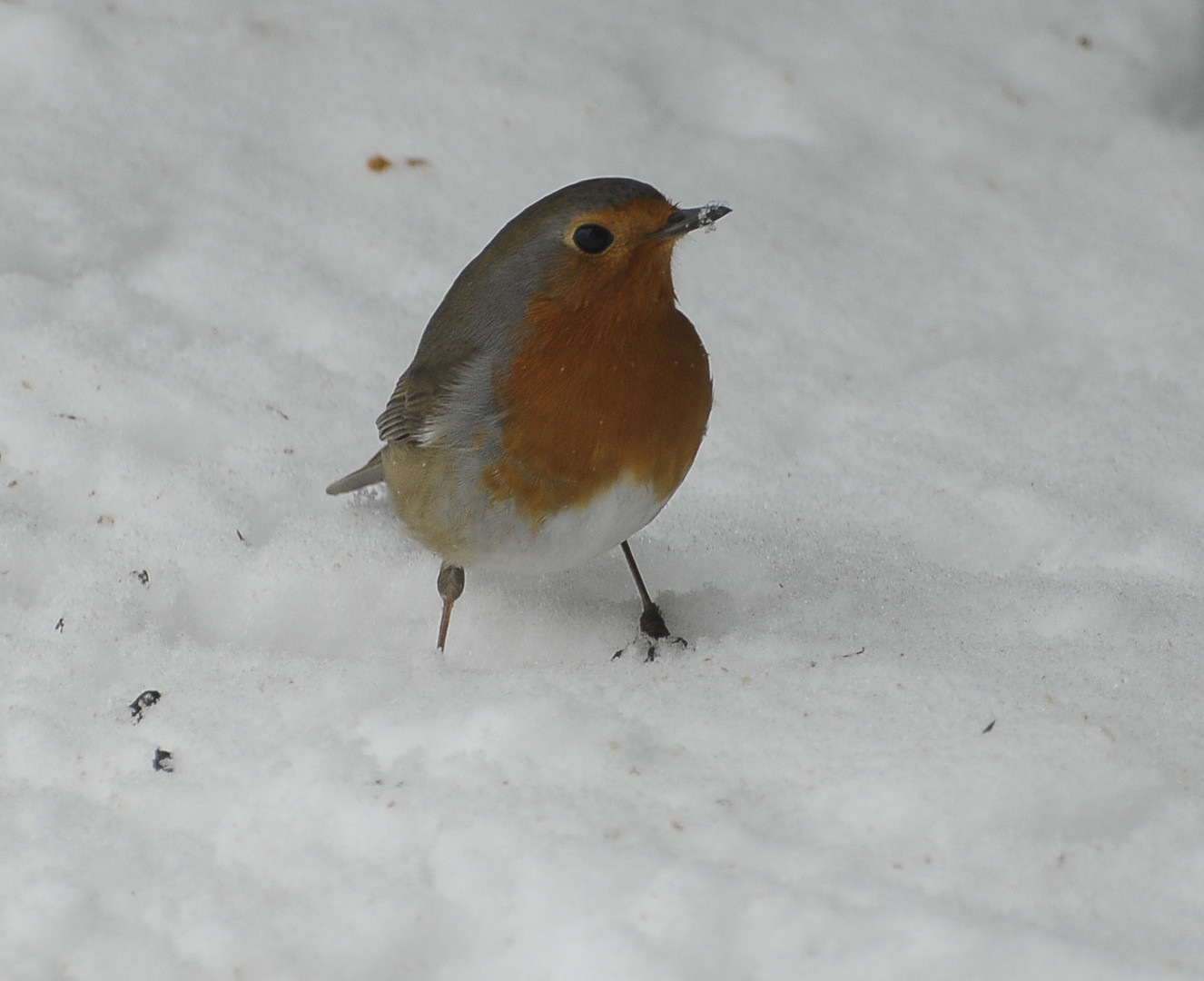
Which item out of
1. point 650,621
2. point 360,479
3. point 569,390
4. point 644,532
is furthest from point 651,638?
point 360,479

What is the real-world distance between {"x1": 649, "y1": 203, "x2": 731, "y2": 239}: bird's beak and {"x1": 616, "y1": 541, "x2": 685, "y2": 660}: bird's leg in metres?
0.82

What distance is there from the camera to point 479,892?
2.46m

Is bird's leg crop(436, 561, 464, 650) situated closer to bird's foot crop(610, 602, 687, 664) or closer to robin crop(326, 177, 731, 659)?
robin crop(326, 177, 731, 659)

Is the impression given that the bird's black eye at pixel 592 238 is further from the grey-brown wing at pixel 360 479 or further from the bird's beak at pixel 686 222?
the grey-brown wing at pixel 360 479

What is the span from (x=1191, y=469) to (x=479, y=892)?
259 centimetres

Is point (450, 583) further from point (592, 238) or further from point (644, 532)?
point (592, 238)

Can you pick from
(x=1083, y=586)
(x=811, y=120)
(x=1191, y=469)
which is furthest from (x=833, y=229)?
(x=1083, y=586)

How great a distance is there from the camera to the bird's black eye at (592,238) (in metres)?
3.05

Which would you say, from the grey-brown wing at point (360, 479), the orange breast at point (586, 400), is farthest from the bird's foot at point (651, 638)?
the grey-brown wing at point (360, 479)

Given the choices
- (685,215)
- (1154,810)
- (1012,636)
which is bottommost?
(1012,636)

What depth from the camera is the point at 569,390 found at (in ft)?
10.0

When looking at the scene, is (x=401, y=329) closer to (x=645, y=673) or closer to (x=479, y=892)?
(x=645, y=673)

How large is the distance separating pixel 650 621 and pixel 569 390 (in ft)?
2.29

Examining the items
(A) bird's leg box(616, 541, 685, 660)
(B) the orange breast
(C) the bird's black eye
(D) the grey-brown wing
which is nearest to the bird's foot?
(A) bird's leg box(616, 541, 685, 660)
